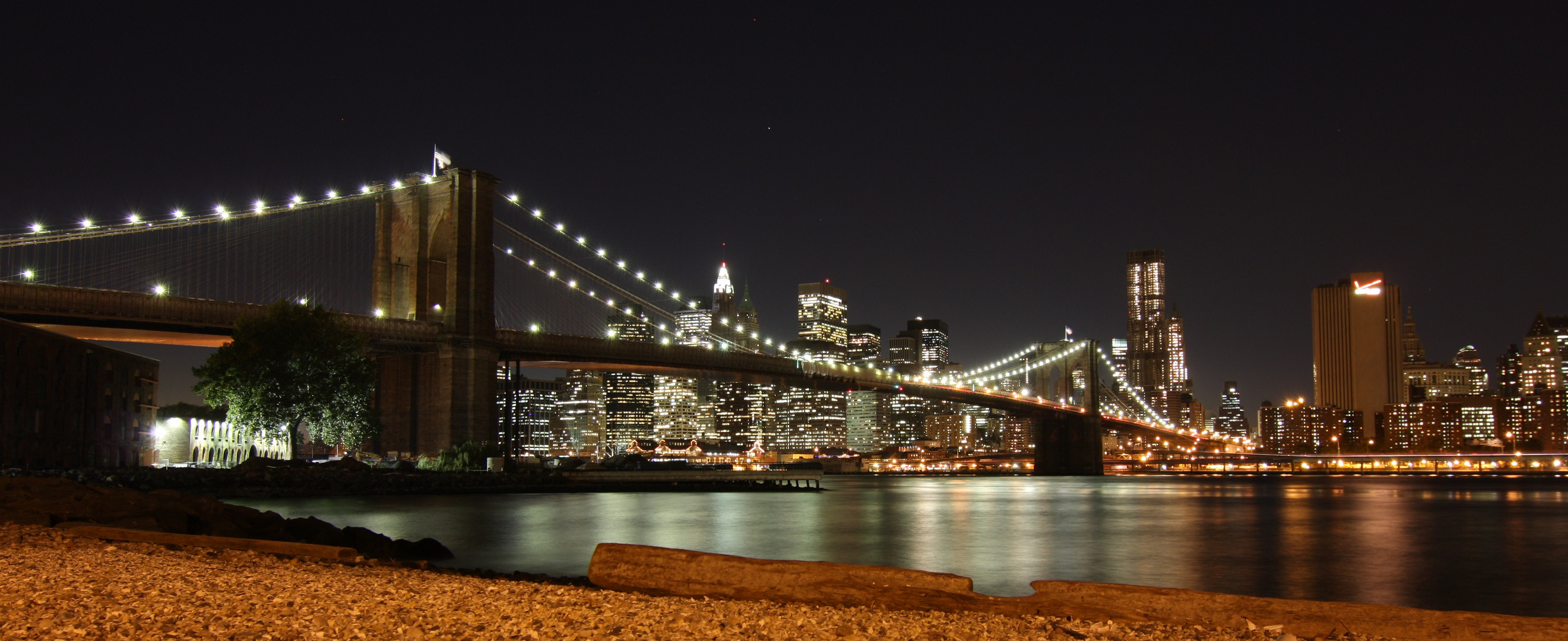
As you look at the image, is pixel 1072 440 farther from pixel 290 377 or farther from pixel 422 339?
pixel 290 377

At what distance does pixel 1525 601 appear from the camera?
18.2 m

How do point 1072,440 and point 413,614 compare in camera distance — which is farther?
point 1072,440

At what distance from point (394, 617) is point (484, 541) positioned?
18428 mm

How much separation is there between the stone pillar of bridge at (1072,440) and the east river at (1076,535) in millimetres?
42470

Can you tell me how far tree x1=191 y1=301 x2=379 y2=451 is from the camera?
139ft

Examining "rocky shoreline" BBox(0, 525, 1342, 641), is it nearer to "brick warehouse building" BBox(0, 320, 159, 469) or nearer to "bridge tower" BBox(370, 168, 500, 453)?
"brick warehouse building" BBox(0, 320, 159, 469)

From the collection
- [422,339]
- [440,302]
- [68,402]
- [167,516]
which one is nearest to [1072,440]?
[440,302]

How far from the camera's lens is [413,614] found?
7.18 metres

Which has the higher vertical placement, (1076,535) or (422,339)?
(422,339)

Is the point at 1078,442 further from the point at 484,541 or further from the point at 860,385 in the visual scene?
the point at 484,541

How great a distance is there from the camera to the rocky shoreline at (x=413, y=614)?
20.8ft

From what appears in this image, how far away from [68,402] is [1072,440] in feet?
267

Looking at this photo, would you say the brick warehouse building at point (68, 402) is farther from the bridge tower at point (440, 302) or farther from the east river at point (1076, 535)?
the bridge tower at point (440, 302)

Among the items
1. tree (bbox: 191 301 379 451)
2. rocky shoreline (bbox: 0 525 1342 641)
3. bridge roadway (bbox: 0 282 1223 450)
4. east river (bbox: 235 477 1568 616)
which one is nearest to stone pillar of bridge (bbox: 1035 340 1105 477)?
bridge roadway (bbox: 0 282 1223 450)
